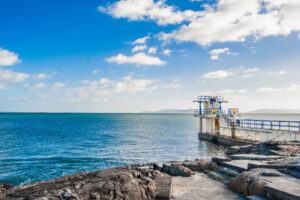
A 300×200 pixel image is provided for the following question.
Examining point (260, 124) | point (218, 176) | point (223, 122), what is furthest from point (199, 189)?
point (223, 122)

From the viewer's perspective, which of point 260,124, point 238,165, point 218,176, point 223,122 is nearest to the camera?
point 218,176

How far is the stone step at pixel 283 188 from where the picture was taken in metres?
5.43

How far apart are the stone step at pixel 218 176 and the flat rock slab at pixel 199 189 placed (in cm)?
20

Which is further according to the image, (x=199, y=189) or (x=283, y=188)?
(x=199, y=189)

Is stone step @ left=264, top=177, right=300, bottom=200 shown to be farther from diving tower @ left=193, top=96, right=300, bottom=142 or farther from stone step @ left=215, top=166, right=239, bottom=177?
diving tower @ left=193, top=96, right=300, bottom=142

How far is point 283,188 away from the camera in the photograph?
585cm

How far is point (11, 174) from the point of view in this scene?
695 inches

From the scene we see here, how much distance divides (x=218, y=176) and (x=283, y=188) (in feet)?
10.4

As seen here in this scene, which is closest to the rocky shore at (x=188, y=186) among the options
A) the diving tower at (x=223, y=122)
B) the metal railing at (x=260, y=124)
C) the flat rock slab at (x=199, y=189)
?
the flat rock slab at (x=199, y=189)

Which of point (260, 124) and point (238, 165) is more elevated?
point (260, 124)

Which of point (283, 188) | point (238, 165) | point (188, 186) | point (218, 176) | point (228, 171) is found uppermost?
point (283, 188)

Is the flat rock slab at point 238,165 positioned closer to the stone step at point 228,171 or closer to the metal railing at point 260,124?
the stone step at point 228,171

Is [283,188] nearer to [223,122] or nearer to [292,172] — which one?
[292,172]

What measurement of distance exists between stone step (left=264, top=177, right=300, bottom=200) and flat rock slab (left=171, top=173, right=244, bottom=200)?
113cm
